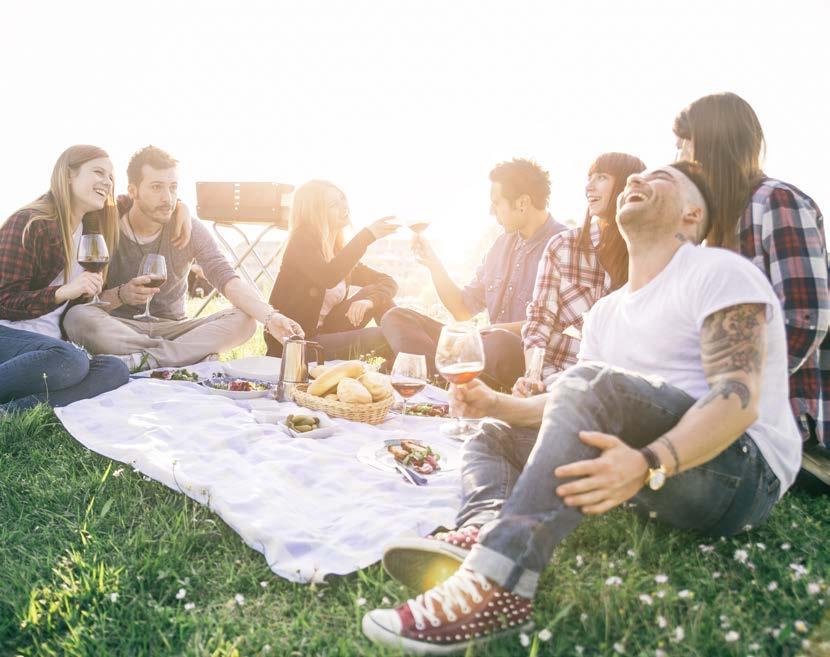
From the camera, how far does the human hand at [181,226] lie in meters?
4.72

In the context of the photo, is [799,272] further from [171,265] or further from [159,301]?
[159,301]

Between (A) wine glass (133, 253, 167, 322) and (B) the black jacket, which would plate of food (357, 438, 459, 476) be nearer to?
(A) wine glass (133, 253, 167, 322)

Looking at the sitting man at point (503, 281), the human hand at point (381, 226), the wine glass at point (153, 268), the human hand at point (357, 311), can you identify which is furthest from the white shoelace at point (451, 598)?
the human hand at point (357, 311)

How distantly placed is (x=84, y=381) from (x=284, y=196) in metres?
4.18

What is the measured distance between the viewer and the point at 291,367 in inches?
145

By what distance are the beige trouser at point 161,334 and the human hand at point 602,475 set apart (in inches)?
146

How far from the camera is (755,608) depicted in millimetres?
1659

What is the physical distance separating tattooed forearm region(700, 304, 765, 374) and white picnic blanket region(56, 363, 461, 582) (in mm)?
1037

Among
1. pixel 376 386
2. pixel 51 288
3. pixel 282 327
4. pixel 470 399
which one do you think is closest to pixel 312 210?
pixel 282 327

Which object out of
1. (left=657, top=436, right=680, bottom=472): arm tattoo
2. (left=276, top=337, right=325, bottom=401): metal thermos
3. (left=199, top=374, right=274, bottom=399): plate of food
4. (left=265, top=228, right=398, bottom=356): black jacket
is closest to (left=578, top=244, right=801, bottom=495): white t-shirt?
(left=657, top=436, right=680, bottom=472): arm tattoo

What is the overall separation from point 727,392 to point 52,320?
383 cm

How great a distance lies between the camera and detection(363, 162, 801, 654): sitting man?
1480 millimetres

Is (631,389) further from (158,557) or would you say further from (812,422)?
(158,557)

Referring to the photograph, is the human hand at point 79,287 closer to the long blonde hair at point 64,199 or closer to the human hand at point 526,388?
the long blonde hair at point 64,199
